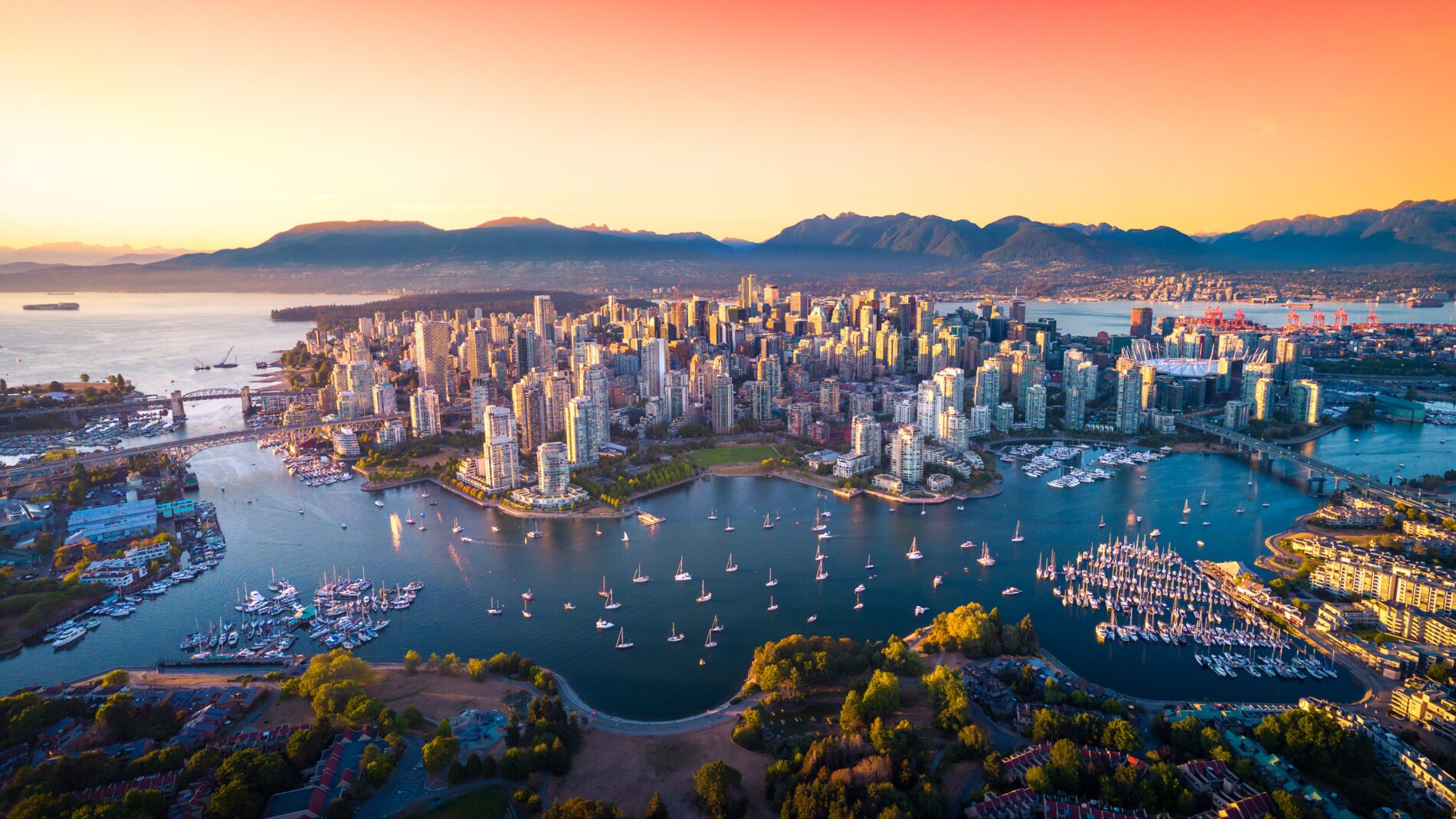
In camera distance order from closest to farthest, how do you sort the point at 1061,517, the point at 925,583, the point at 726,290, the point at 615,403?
the point at 925,583, the point at 1061,517, the point at 615,403, the point at 726,290

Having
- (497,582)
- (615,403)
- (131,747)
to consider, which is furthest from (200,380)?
(131,747)

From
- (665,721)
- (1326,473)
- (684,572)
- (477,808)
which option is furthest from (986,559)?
(1326,473)

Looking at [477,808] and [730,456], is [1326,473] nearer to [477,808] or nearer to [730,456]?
[730,456]

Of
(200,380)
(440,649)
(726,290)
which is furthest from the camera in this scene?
(726,290)

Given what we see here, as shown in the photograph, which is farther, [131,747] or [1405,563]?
[1405,563]

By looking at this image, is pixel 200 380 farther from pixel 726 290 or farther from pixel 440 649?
pixel 726 290

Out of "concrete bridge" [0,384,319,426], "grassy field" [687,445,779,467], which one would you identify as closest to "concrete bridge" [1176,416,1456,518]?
"grassy field" [687,445,779,467]
